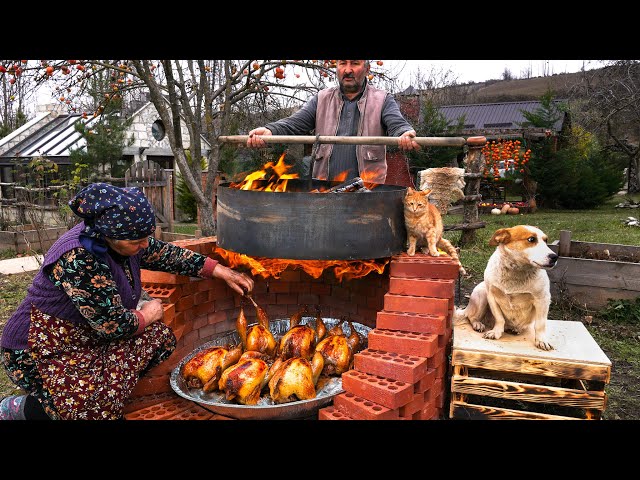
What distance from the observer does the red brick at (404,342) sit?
2639 millimetres

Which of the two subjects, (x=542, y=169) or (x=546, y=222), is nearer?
(x=546, y=222)

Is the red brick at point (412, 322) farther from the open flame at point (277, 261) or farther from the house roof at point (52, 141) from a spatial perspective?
the house roof at point (52, 141)

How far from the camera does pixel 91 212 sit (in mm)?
2482

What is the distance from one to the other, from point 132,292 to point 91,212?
0.62m

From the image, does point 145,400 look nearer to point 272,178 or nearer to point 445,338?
point 272,178

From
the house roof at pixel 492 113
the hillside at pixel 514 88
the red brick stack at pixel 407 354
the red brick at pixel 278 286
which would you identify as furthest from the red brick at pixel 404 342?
the hillside at pixel 514 88

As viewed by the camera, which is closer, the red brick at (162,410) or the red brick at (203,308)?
the red brick at (162,410)

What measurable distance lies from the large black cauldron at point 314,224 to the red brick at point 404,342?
55 cm

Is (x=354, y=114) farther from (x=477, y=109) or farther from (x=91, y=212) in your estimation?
(x=477, y=109)

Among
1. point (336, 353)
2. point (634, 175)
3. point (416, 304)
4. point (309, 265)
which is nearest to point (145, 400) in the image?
point (336, 353)

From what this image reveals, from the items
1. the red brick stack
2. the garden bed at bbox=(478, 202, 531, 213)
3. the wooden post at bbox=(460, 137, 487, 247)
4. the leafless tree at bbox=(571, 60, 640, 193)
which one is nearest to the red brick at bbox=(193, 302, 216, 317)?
the red brick stack

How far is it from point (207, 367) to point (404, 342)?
4.43 ft

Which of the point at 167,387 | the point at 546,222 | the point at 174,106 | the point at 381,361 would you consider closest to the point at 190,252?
the point at 167,387

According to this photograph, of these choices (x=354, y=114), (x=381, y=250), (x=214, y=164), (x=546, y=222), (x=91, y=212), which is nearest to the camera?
(x=91, y=212)
